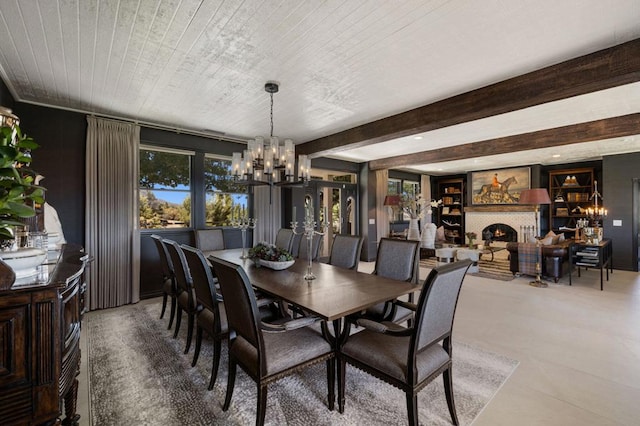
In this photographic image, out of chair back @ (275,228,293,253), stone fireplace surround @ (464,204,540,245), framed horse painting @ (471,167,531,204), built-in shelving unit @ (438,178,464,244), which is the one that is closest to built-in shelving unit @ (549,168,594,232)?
stone fireplace surround @ (464,204,540,245)

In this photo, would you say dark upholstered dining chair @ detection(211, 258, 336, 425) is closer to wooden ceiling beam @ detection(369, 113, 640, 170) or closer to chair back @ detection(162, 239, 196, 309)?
chair back @ detection(162, 239, 196, 309)

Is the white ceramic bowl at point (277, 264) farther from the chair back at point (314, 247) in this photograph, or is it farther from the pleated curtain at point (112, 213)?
the pleated curtain at point (112, 213)

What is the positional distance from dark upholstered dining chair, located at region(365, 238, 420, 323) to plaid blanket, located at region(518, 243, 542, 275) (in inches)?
154

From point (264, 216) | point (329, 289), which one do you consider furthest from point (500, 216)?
point (329, 289)

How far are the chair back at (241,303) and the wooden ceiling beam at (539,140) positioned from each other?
547 centimetres

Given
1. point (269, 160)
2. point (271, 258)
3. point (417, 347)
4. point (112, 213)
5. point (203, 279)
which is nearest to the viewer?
point (417, 347)

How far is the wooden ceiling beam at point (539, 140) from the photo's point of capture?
404 cm

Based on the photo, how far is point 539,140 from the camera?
480 centimetres

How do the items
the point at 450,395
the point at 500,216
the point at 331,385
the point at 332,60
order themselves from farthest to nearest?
the point at 500,216
the point at 332,60
the point at 331,385
the point at 450,395

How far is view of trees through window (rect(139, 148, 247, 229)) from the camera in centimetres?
447

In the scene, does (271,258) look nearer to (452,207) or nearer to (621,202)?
(621,202)

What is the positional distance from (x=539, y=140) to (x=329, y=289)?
4.87 metres

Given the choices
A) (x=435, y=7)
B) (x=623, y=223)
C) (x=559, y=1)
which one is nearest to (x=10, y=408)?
(x=435, y=7)

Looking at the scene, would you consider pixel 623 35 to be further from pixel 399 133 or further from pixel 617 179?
pixel 617 179
